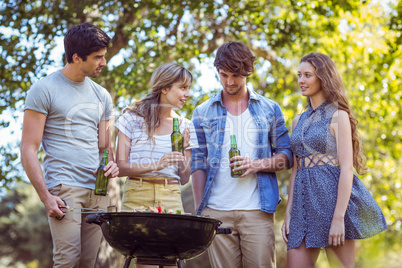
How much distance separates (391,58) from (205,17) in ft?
10.8

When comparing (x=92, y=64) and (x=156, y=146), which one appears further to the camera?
(x=156, y=146)

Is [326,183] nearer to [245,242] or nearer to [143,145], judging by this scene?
[245,242]

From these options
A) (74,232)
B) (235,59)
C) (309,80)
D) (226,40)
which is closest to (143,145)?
(74,232)

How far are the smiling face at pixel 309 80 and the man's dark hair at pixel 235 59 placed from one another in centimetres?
45

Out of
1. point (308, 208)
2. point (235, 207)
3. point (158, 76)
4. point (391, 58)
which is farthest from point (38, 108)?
point (391, 58)

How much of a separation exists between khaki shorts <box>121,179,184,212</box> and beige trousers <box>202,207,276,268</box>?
34 cm

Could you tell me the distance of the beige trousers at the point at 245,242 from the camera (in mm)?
3277

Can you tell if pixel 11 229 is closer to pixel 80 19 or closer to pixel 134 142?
pixel 80 19

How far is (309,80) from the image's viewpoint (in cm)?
319

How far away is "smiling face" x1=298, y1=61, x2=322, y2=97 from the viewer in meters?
3.19

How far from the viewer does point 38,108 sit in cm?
296

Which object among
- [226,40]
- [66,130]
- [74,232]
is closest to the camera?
[74,232]

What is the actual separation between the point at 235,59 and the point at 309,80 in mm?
597

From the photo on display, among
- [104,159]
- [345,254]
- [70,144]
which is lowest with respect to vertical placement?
[345,254]
